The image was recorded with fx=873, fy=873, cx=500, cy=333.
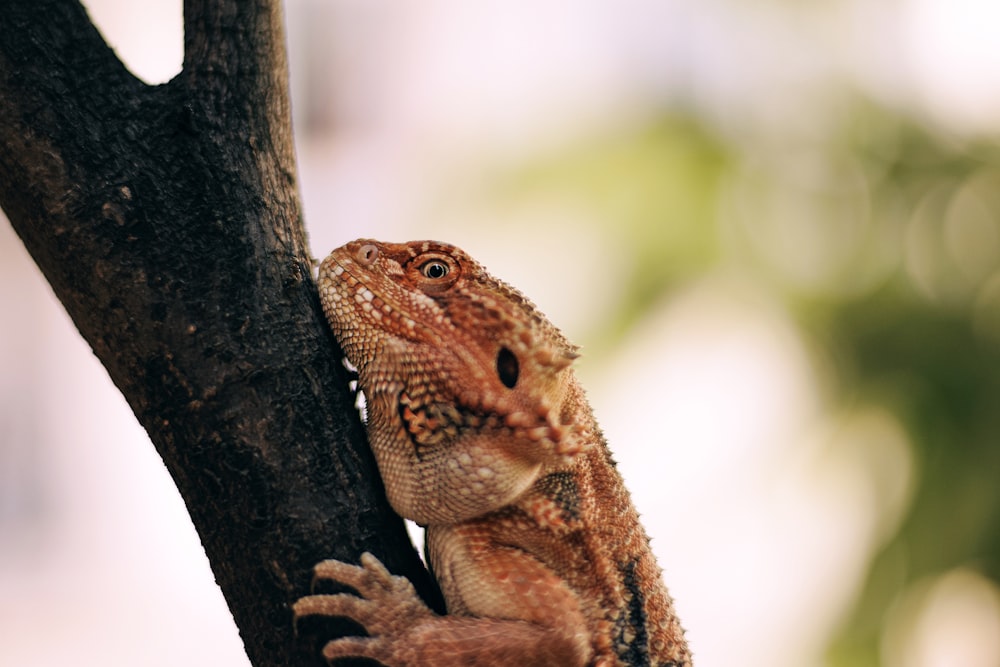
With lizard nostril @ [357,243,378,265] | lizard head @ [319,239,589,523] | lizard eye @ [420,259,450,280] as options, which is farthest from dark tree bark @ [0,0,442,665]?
lizard eye @ [420,259,450,280]

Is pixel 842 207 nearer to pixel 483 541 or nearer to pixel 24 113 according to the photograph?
pixel 483 541

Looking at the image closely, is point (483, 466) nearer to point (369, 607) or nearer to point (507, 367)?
point (507, 367)

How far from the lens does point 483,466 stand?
2.30m

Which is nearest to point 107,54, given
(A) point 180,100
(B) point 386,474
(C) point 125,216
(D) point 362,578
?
(A) point 180,100

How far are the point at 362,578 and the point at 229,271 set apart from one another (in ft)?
2.58

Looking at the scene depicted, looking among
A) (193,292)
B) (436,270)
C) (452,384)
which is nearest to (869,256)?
(436,270)

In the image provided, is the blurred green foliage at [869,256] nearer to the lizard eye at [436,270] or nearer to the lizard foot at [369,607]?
the lizard eye at [436,270]

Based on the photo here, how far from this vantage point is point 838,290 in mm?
7648

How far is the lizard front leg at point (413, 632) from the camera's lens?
204 centimetres

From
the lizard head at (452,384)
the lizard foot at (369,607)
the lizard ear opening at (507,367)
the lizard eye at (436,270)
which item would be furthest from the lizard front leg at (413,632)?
the lizard eye at (436,270)

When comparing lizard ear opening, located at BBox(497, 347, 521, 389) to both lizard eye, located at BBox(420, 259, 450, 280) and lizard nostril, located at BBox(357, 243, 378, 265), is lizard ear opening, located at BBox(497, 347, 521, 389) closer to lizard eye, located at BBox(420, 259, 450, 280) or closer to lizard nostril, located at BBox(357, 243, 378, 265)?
lizard eye, located at BBox(420, 259, 450, 280)

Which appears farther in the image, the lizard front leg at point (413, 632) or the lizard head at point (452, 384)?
the lizard head at point (452, 384)

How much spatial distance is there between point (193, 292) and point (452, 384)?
702 mm

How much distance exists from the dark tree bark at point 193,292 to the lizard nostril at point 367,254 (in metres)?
0.35
